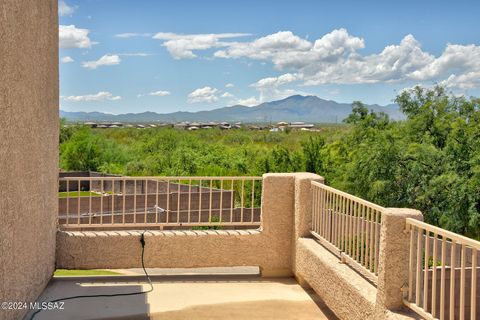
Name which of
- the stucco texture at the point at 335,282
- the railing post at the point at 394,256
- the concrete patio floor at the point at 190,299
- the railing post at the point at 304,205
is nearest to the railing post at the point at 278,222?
the concrete patio floor at the point at 190,299

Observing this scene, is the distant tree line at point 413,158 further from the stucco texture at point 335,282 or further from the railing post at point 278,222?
the stucco texture at point 335,282

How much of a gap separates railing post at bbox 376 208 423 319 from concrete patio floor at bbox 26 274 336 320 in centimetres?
148

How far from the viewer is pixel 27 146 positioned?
5.00 m

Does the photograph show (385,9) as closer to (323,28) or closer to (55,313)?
(55,313)

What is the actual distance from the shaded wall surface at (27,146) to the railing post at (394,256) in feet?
9.75

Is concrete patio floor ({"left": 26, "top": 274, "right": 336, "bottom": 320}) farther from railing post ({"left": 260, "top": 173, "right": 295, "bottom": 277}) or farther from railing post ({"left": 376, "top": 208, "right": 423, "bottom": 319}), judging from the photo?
railing post ({"left": 376, "top": 208, "right": 423, "bottom": 319})

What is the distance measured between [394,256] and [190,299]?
105 inches

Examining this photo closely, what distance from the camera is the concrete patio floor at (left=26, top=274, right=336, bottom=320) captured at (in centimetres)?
546

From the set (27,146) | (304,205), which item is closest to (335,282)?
(304,205)

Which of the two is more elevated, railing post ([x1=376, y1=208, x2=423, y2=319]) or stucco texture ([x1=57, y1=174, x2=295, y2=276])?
railing post ([x1=376, y1=208, x2=423, y2=319])

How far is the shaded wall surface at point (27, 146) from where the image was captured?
171 inches

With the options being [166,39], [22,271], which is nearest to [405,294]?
[22,271]

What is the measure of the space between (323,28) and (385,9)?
297 feet

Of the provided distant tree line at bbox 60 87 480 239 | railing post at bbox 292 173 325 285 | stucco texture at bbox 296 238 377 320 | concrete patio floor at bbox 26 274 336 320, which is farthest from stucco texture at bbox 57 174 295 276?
distant tree line at bbox 60 87 480 239
